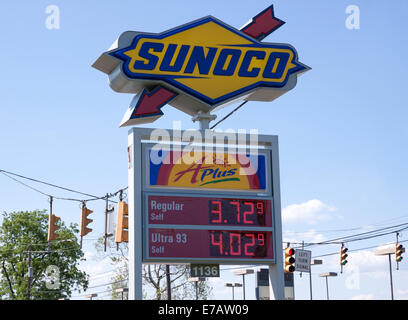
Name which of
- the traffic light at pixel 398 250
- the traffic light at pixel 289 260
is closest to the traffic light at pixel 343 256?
the traffic light at pixel 398 250

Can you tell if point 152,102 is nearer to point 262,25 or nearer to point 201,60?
point 201,60

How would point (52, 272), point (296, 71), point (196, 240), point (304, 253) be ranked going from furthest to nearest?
point (52, 272)
point (304, 253)
point (296, 71)
point (196, 240)

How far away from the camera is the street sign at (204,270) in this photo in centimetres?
1609

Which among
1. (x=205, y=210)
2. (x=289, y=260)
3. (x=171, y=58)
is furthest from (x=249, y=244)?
(x=289, y=260)

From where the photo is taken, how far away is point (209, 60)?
57.8 ft

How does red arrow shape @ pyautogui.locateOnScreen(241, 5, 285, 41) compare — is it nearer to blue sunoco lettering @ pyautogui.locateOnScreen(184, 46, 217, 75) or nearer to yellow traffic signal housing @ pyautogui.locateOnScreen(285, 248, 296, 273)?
blue sunoco lettering @ pyautogui.locateOnScreen(184, 46, 217, 75)

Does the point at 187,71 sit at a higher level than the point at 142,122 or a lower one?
higher

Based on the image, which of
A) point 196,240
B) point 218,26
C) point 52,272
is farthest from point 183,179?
point 52,272

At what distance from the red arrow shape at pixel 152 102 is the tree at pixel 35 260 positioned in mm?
49876

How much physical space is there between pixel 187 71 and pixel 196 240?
170 inches

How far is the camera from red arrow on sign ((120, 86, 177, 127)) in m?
17.0
